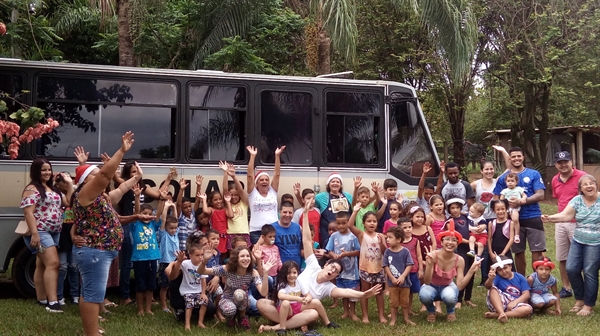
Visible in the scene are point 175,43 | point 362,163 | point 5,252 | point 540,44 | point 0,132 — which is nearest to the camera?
point 0,132

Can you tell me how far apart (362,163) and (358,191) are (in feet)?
3.11

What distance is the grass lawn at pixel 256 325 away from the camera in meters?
6.81

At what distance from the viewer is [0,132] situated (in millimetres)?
5344

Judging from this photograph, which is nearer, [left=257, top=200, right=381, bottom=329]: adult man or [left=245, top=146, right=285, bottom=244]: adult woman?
[left=257, top=200, right=381, bottom=329]: adult man

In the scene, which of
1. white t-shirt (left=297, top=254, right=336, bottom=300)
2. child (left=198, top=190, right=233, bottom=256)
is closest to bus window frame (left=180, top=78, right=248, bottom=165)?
child (left=198, top=190, right=233, bottom=256)

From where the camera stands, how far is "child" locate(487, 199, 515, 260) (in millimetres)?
8336

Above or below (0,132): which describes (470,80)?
above

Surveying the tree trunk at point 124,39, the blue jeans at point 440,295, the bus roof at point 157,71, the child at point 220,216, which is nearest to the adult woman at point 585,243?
the blue jeans at point 440,295

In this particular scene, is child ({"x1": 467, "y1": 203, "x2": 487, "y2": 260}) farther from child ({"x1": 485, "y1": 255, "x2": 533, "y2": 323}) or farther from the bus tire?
the bus tire

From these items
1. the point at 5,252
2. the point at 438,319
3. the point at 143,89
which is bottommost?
the point at 438,319

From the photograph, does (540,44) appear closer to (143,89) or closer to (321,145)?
(321,145)

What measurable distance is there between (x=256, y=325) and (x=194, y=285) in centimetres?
80

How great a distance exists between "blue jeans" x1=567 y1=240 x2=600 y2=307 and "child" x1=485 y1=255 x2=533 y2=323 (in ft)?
2.17

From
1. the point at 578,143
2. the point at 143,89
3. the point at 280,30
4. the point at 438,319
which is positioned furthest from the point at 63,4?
the point at 578,143
